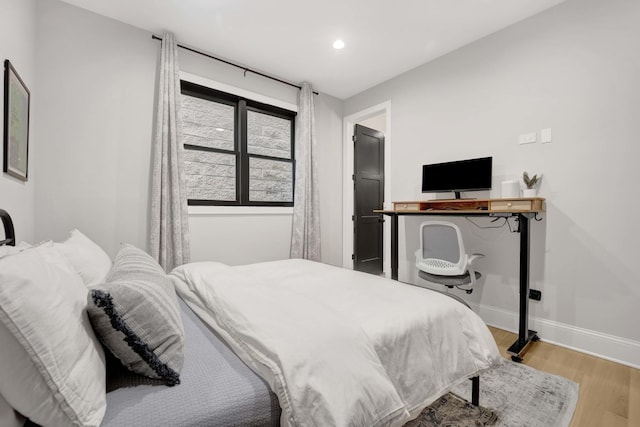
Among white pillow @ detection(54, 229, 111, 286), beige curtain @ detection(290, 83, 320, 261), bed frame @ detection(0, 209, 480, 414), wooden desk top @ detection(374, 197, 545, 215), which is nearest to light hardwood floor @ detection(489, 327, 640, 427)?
bed frame @ detection(0, 209, 480, 414)

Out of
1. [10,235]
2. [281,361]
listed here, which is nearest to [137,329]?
[281,361]

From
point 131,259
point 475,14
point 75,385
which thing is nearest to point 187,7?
point 131,259

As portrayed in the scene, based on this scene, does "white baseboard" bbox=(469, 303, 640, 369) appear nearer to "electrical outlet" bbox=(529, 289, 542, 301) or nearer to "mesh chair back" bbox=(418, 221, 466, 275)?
"electrical outlet" bbox=(529, 289, 542, 301)

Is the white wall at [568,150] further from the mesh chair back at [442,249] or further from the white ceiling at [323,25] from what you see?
the mesh chair back at [442,249]

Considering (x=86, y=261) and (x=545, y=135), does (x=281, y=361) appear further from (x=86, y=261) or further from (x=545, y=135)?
(x=545, y=135)

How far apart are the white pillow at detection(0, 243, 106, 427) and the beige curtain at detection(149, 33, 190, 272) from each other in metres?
2.08

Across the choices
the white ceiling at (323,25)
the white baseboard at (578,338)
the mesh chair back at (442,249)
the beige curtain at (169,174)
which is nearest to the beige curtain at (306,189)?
the white ceiling at (323,25)

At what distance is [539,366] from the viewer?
6.45 ft

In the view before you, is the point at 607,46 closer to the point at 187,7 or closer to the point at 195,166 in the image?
the point at 187,7

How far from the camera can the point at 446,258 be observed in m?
2.48

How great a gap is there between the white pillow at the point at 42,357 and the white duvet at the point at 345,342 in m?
0.42

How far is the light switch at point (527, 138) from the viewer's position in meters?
2.46

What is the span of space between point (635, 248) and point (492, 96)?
1.67 metres

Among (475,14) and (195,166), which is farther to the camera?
(195,166)
